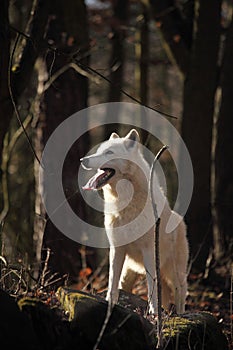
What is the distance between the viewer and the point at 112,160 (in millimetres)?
6629

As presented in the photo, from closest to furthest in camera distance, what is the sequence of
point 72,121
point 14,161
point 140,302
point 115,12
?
point 140,302 < point 72,121 < point 115,12 < point 14,161

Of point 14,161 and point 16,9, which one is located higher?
point 16,9

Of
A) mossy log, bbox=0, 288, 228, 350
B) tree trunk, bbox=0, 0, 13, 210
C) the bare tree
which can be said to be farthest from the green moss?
the bare tree

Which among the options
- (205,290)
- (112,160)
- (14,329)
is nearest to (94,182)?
(112,160)

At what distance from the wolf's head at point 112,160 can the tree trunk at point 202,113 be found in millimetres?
3583

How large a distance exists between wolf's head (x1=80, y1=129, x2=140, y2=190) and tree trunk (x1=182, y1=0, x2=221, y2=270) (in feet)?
11.8

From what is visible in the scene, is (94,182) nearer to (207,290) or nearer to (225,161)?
(207,290)

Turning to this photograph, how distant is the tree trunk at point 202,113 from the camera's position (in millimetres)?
10281

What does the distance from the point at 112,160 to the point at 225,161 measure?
14.8 feet

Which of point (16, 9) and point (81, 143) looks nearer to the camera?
point (81, 143)

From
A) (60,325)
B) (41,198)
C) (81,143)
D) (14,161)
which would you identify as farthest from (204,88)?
(14,161)

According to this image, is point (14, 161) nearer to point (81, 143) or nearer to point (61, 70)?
point (81, 143)

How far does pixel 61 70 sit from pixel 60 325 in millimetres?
5035

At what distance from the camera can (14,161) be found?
1753 cm
